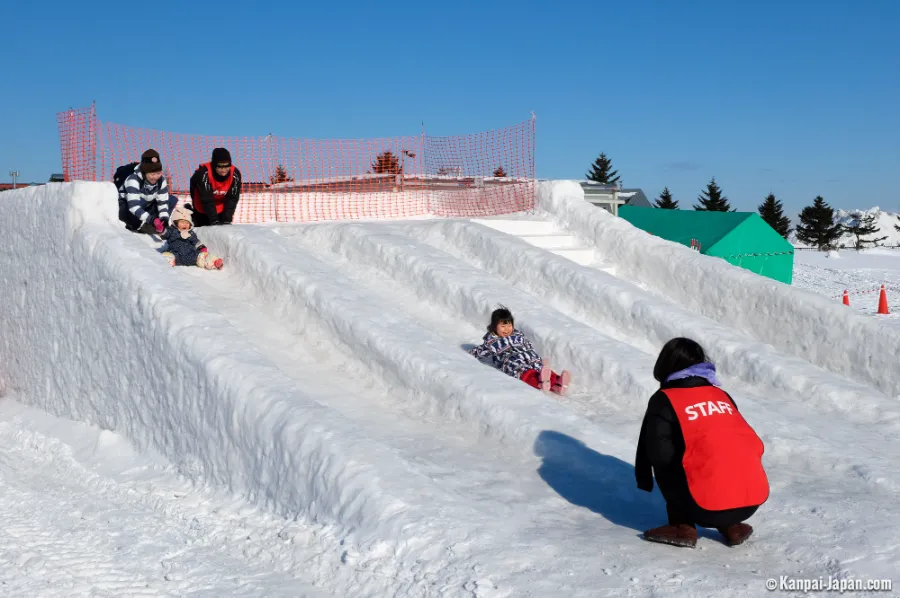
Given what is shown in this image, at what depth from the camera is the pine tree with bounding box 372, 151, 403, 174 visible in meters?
14.9

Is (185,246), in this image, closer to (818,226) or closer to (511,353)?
(511,353)

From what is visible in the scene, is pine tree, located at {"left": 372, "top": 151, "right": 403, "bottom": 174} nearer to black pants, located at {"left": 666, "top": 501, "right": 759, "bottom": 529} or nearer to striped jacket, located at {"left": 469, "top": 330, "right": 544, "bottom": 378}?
striped jacket, located at {"left": 469, "top": 330, "right": 544, "bottom": 378}

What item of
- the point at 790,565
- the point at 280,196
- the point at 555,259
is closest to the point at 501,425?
the point at 790,565

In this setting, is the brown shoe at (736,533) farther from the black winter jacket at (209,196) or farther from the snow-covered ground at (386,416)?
the black winter jacket at (209,196)

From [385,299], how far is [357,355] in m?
1.69

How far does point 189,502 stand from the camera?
19.1 feet

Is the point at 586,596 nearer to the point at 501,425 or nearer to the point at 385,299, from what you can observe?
the point at 501,425

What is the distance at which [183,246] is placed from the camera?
8.77 m

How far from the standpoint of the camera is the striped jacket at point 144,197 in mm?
8891

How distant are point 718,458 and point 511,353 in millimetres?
3297

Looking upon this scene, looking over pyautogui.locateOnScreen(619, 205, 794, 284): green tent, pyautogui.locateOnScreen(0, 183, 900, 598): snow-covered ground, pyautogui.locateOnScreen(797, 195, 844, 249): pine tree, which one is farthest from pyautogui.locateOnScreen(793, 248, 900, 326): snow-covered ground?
pyautogui.locateOnScreen(797, 195, 844, 249): pine tree

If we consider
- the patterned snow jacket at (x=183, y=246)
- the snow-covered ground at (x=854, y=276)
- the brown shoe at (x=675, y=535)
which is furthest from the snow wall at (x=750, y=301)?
the snow-covered ground at (x=854, y=276)

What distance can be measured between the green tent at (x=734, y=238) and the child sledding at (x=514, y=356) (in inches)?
591
